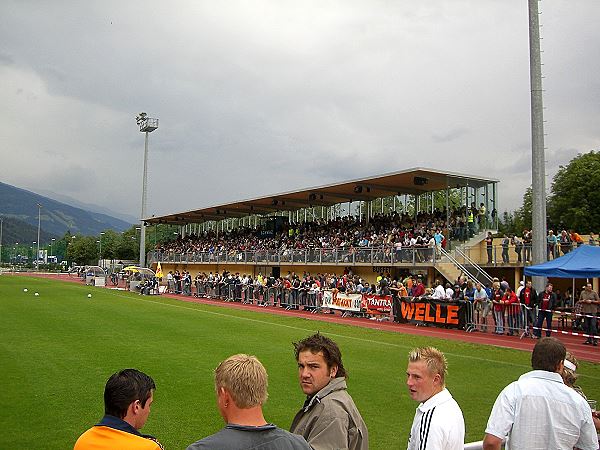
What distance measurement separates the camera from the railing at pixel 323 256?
3247 centimetres

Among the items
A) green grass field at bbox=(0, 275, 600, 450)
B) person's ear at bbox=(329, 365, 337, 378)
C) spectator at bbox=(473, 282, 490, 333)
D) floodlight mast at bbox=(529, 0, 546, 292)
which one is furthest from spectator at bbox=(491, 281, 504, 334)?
person's ear at bbox=(329, 365, 337, 378)

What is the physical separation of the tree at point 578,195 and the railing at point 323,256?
23499mm

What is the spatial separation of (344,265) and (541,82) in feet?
63.2

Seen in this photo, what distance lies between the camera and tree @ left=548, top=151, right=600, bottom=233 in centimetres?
4944

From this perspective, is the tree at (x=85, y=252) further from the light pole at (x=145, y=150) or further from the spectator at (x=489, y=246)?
the spectator at (x=489, y=246)

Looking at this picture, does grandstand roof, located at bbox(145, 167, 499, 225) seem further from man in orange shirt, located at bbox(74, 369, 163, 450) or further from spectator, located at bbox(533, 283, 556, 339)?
man in orange shirt, located at bbox(74, 369, 163, 450)

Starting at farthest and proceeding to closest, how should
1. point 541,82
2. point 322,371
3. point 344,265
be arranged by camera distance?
1. point 344,265
2. point 541,82
3. point 322,371

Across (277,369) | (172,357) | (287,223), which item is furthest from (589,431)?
(287,223)

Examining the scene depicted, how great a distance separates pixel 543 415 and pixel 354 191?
3941 centimetres

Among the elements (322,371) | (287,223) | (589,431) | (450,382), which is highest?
(287,223)

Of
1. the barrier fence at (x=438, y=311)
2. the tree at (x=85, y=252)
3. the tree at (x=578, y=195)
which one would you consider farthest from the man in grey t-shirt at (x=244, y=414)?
the tree at (x=85, y=252)

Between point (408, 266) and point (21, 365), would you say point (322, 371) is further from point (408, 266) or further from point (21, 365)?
point (408, 266)

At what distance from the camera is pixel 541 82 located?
21328 millimetres

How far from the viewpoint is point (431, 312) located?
76.8ft
